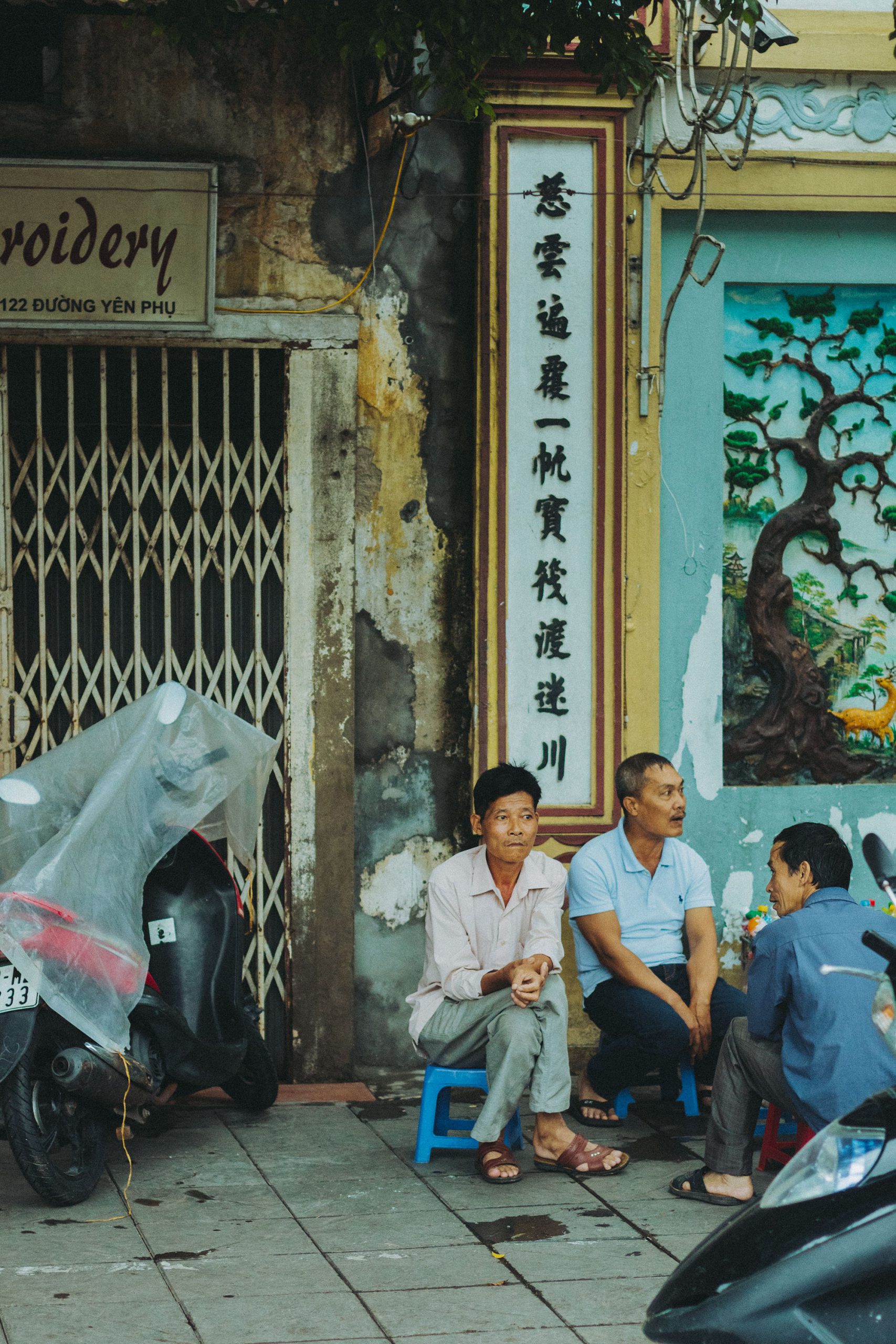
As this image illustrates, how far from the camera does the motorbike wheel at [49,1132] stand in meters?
3.96

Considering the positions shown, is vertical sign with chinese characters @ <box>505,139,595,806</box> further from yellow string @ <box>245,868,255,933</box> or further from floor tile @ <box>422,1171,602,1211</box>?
floor tile @ <box>422,1171,602,1211</box>

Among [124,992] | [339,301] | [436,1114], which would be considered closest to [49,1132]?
[124,992]

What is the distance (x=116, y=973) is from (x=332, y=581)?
75.8 inches

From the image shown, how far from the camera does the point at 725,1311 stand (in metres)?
2.32

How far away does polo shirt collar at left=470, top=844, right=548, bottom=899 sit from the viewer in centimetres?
470

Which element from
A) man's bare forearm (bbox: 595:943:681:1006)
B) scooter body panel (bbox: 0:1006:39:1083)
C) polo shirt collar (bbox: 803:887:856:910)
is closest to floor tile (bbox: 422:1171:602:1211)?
man's bare forearm (bbox: 595:943:681:1006)

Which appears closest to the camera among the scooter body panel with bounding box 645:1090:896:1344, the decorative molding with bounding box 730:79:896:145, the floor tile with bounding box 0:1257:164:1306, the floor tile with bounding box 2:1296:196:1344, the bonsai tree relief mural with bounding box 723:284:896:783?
the scooter body panel with bounding box 645:1090:896:1344

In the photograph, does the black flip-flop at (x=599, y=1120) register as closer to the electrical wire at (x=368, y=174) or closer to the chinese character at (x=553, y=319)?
Result: the chinese character at (x=553, y=319)

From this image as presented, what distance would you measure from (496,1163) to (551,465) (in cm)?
256

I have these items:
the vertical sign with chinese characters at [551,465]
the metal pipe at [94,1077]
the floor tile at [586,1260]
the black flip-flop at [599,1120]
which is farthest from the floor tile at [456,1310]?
the vertical sign with chinese characters at [551,465]

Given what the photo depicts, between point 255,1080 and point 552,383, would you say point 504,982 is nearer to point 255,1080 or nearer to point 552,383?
point 255,1080

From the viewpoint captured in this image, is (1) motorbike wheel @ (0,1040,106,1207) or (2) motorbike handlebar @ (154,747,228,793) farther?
(2) motorbike handlebar @ (154,747,228,793)

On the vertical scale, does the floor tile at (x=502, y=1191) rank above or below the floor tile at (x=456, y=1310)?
below

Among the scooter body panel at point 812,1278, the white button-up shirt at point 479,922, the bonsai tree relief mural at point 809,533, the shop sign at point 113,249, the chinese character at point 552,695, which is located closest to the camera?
the scooter body panel at point 812,1278
